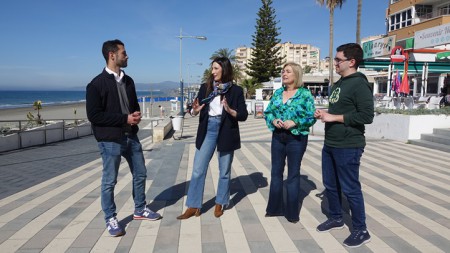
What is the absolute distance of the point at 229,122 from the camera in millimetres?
3521

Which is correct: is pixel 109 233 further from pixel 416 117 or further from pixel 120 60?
pixel 416 117

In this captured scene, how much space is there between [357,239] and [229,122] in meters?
1.71

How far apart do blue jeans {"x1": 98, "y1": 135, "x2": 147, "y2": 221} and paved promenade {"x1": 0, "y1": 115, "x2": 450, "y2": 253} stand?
360mm

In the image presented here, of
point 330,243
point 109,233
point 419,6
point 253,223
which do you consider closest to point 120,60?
point 109,233

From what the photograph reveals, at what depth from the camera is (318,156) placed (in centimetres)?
741

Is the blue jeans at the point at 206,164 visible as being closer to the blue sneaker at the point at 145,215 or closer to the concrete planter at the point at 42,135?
the blue sneaker at the point at 145,215

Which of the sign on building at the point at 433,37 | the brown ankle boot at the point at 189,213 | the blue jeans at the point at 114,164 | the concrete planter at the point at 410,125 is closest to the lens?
the blue jeans at the point at 114,164

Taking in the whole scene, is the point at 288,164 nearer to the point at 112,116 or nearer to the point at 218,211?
the point at 218,211

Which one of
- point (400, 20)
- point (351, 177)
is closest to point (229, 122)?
point (351, 177)

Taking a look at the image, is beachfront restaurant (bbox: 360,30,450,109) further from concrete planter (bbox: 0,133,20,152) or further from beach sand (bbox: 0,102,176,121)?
beach sand (bbox: 0,102,176,121)

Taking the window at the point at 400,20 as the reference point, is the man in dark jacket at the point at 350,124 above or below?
below

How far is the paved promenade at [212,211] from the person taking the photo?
2977 mm

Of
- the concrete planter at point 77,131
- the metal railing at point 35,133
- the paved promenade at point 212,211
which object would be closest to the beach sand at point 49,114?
the concrete planter at point 77,131

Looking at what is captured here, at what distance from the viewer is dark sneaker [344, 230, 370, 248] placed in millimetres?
2912
